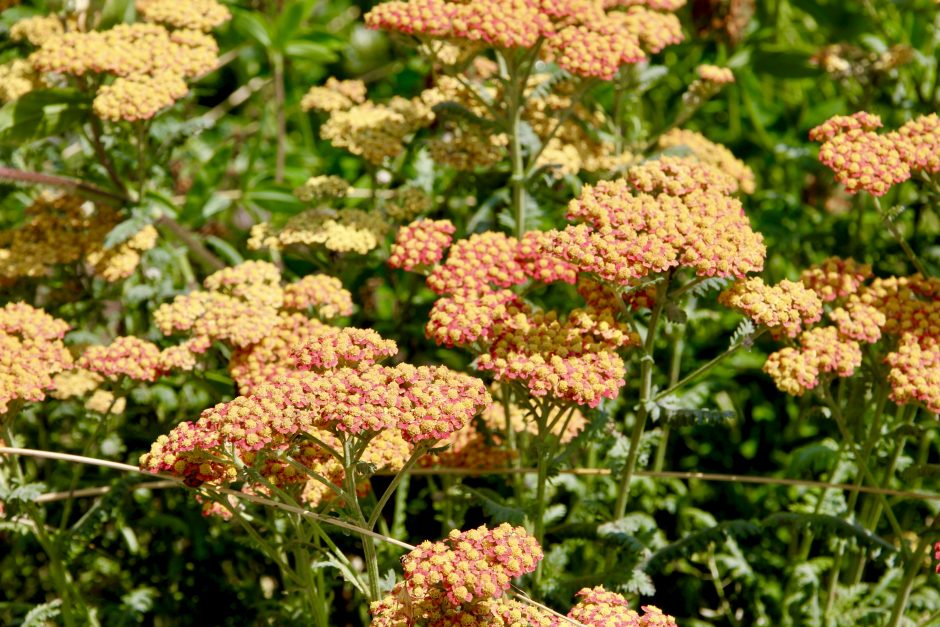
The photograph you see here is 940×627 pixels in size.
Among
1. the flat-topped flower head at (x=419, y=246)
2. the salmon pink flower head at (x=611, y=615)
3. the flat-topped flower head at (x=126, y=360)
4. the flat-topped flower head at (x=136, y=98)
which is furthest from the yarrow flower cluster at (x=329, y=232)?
the salmon pink flower head at (x=611, y=615)

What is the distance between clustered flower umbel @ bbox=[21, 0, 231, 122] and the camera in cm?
461

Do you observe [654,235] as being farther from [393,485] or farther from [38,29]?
[38,29]

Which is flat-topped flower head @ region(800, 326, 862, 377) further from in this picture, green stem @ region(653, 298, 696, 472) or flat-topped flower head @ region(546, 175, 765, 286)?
green stem @ region(653, 298, 696, 472)

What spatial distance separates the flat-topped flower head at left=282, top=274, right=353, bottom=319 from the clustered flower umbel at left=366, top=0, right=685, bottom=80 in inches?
41.7

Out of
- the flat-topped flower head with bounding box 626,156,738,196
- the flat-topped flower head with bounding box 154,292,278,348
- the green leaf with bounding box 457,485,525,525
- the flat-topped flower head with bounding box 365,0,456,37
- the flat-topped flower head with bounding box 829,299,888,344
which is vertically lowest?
A: the green leaf with bounding box 457,485,525,525

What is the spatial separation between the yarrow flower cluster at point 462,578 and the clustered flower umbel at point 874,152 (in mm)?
1873

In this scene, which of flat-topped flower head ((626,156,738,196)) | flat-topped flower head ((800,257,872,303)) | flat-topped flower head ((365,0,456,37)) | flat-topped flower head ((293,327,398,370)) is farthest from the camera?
flat-topped flower head ((365,0,456,37))

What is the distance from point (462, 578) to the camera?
308 cm

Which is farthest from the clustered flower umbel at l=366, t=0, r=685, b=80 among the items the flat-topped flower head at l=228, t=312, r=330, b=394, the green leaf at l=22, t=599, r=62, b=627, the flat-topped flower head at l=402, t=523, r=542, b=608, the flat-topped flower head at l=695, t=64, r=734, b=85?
the green leaf at l=22, t=599, r=62, b=627

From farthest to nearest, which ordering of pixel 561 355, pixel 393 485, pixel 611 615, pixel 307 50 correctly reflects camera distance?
pixel 307 50 → pixel 561 355 → pixel 393 485 → pixel 611 615

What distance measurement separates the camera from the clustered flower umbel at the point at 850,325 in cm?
384

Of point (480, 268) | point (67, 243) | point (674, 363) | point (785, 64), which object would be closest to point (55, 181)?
point (67, 243)

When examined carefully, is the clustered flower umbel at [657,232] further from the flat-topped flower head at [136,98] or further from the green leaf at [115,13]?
the green leaf at [115,13]

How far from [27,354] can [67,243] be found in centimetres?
107
